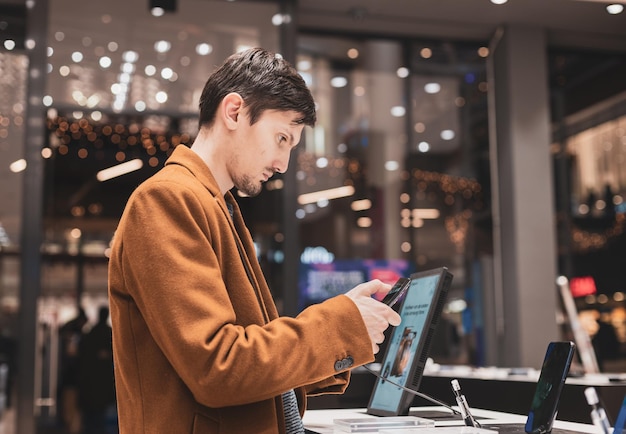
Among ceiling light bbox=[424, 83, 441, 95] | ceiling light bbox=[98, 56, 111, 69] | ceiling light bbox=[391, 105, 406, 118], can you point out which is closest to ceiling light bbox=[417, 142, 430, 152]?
ceiling light bbox=[391, 105, 406, 118]

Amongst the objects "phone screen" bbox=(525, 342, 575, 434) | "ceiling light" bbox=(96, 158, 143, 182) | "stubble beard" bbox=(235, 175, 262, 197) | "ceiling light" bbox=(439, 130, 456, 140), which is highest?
"ceiling light" bbox=(439, 130, 456, 140)

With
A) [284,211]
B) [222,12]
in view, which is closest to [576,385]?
[284,211]

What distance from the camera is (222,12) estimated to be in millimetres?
6840

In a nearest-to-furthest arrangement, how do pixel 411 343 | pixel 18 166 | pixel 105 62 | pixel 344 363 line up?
1. pixel 344 363
2. pixel 411 343
3. pixel 18 166
4. pixel 105 62

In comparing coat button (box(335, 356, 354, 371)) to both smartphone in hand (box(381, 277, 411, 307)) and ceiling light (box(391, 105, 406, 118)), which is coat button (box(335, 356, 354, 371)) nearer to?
smartphone in hand (box(381, 277, 411, 307))

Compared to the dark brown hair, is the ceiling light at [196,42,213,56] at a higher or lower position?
higher

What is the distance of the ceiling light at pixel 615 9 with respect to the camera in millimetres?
7254

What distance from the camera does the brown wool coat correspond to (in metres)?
1.31

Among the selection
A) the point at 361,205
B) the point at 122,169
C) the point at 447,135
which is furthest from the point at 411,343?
the point at 122,169

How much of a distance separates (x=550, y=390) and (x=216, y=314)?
72 centimetres

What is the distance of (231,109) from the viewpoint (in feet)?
5.17

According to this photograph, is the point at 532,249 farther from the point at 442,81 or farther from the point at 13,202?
the point at 13,202

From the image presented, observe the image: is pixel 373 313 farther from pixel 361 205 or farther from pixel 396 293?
pixel 361 205

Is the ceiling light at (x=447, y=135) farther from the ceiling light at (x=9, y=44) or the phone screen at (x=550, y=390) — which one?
the phone screen at (x=550, y=390)
